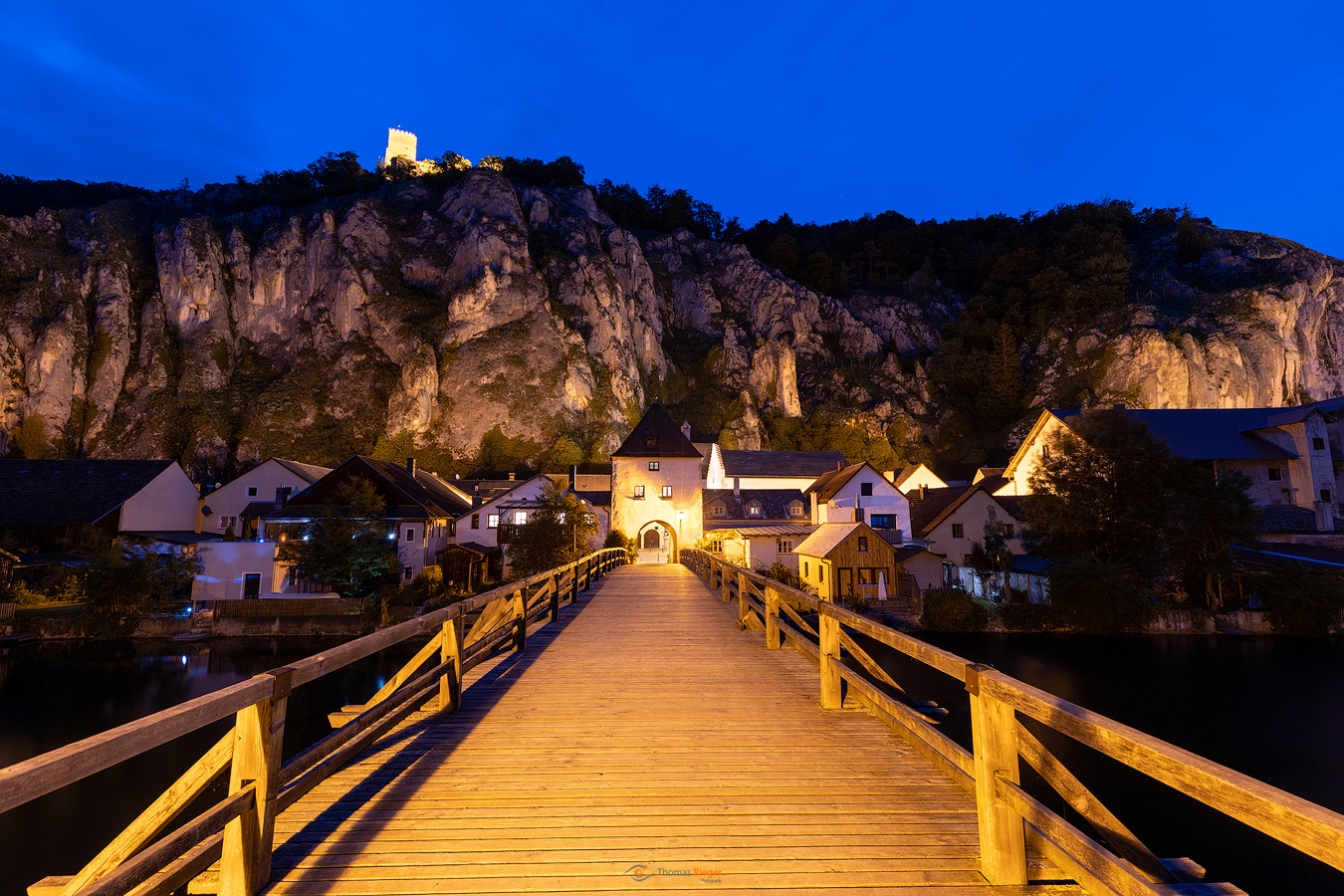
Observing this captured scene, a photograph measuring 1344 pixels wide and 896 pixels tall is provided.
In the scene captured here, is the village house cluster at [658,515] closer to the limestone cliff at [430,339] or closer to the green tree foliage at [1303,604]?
the green tree foliage at [1303,604]

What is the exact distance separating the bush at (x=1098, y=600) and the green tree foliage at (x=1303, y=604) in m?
4.87

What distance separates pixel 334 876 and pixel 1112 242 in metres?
102

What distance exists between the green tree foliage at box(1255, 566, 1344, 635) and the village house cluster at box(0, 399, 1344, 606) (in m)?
2.46

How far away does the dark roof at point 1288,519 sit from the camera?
3522 centimetres

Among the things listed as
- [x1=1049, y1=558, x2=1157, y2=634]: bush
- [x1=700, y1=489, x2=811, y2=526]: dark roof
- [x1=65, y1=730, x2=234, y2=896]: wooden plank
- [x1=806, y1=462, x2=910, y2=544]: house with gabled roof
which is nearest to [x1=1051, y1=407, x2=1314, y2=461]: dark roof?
[x1=806, y1=462, x2=910, y2=544]: house with gabled roof

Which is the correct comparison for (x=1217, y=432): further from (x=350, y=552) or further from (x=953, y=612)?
(x=350, y=552)

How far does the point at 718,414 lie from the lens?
74.4 m

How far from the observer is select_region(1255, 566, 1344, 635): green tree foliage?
2648 cm

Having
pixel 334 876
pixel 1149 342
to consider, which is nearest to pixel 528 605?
pixel 334 876

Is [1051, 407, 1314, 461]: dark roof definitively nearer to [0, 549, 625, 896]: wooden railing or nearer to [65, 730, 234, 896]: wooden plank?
[0, 549, 625, 896]: wooden railing

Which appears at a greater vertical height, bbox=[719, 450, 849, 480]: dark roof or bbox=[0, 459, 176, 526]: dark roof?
bbox=[719, 450, 849, 480]: dark roof

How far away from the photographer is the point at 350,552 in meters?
30.0

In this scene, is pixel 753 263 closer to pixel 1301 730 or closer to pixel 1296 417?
pixel 1296 417

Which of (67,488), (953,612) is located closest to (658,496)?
(953,612)
